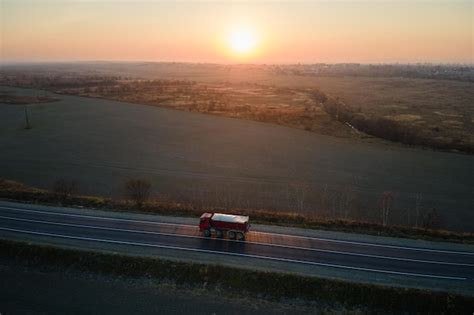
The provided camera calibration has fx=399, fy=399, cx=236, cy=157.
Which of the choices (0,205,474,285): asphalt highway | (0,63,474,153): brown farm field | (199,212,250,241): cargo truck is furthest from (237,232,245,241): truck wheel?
(0,63,474,153): brown farm field

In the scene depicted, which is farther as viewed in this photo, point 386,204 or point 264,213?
point 386,204

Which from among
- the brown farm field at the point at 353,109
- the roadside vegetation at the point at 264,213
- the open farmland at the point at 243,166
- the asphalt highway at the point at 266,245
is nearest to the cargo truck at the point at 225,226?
the asphalt highway at the point at 266,245

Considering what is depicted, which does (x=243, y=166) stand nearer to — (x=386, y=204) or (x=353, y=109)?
(x=386, y=204)

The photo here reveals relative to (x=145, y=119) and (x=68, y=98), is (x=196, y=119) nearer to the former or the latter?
(x=145, y=119)

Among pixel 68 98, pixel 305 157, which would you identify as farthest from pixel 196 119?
pixel 68 98

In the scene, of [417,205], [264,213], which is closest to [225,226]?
[264,213]

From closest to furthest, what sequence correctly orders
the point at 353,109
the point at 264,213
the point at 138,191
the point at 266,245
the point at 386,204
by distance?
the point at 266,245, the point at 264,213, the point at 138,191, the point at 386,204, the point at 353,109

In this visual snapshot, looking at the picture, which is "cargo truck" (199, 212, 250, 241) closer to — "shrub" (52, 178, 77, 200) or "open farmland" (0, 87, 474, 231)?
"open farmland" (0, 87, 474, 231)
